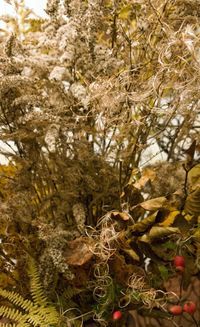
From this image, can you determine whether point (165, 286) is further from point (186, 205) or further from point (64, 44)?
point (64, 44)

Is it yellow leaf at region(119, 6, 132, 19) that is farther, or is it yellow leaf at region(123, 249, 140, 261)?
yellow leaf at region(119, 6, 132, 19)

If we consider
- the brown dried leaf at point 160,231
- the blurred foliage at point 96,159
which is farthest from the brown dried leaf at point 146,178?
the brown dried leaf at point 160,231

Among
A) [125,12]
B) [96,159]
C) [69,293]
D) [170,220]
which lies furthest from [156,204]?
[125,12]

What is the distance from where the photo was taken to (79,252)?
0.64m

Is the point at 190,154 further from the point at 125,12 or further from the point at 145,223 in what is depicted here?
the point at 125,12

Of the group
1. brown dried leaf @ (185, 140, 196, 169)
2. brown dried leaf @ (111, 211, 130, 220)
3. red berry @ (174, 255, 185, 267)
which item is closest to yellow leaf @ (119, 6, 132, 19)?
brown dried leaf @ (185, 140, 196, 169)

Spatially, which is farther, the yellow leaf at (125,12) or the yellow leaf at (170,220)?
the yellow leaf at (125,12)

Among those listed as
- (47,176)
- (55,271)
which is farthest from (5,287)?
(47,176)

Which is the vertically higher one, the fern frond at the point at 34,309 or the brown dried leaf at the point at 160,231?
the brown dried leaf at the point at 160,231

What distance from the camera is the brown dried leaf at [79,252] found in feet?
2.04

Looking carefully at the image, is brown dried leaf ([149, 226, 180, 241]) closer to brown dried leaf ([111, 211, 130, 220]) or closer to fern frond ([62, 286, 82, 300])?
brown dried leaf ([111, 211, 130, 220])

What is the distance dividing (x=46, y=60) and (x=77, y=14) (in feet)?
0.38

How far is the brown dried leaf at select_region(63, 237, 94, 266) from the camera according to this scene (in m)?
0.62

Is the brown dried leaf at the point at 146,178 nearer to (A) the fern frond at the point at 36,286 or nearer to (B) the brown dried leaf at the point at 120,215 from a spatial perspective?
(B) the brown dried leaf at the point at 120,215
